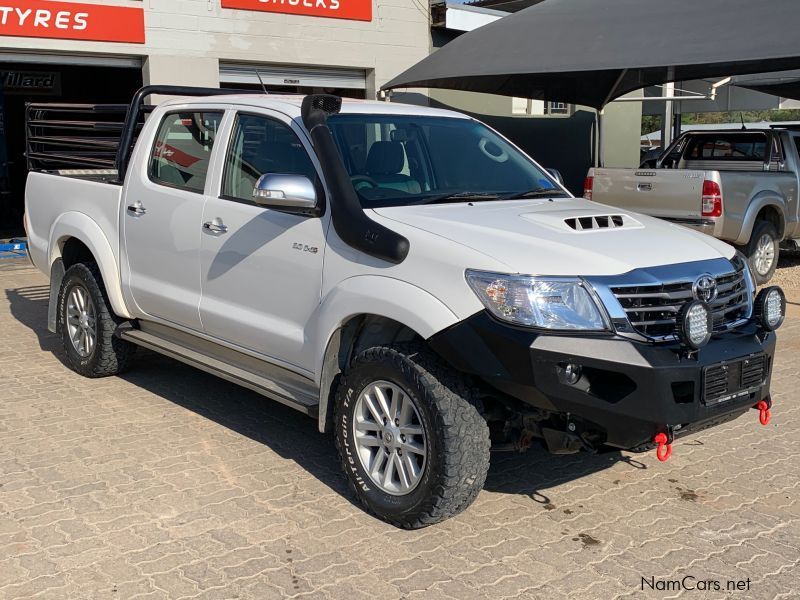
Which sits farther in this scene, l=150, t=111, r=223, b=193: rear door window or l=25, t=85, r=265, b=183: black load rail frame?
l=25, t=85, r=265, b=183: black load rail frame

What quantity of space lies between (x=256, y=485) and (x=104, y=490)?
29.7 inches

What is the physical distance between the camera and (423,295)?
3.85 metres

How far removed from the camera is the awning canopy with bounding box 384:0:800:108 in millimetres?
10930

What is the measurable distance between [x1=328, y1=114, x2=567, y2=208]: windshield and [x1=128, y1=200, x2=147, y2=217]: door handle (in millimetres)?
1628

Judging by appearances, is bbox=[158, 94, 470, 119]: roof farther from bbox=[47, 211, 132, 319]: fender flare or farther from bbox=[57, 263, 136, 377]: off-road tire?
bbox=[57, 263, 136, 377]: off-road tire

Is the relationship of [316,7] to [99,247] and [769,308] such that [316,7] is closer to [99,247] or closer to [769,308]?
[99,247]

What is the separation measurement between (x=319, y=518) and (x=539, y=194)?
216cm

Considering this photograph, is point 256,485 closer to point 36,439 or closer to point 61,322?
point 36,439

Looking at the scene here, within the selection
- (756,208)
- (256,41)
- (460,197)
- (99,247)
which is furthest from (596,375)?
(256,41)

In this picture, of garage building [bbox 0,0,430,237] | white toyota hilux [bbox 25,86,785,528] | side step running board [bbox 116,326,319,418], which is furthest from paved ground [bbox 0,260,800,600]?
garage building [bbox 0,0,430,237]

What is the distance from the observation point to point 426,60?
1410cm

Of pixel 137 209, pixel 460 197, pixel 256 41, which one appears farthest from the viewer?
pixel 256 41

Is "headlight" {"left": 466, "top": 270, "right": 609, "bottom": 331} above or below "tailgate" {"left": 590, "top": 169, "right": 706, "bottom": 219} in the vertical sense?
below

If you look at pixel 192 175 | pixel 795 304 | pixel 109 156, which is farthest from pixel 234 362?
pixel 795 304
